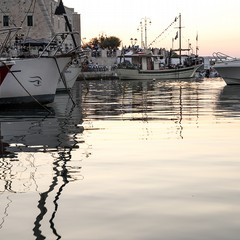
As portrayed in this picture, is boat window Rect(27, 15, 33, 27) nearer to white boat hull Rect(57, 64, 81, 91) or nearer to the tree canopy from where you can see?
white boat hull Rect(57, 64, 81, 91)

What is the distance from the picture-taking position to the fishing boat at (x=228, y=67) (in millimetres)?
49469

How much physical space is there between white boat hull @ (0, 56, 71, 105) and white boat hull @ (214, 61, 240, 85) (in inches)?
1015

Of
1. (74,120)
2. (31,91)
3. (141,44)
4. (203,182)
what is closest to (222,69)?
(31,91)

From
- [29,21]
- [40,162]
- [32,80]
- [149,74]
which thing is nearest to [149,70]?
[149,74]

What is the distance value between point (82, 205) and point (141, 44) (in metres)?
97.6

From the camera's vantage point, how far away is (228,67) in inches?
1967

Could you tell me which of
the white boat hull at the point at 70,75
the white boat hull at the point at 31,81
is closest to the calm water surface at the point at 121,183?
the white boat hull at the point at 31,81

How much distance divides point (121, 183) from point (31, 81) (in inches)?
692

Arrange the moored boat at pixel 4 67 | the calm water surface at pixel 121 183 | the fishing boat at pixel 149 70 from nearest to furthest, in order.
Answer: the calm water surface at pixel 121 183, the moored boat at pixel 4 67, the fishing boat at pixel 149 70

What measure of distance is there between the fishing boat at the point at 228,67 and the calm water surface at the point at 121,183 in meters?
35.2

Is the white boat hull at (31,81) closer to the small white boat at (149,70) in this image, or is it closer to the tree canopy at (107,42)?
the small white boat at (149,70)

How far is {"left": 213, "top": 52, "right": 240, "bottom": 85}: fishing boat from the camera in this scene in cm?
4947

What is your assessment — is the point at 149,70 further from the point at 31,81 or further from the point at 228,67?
the point at 31,81

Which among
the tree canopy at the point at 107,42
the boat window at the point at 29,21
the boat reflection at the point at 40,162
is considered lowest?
the boat reflection at the point at 40,162
